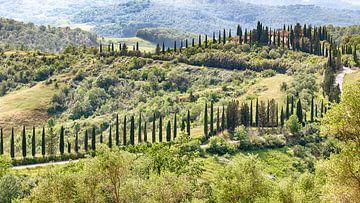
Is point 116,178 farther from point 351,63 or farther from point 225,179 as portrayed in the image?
point 351,63

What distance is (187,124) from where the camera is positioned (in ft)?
379

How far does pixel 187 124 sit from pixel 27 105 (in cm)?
6609

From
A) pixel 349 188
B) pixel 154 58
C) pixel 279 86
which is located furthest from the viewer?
pixel 154 58

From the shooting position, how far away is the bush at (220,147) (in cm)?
10212

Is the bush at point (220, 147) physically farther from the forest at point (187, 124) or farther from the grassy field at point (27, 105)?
the grassy field at point (27, 105)

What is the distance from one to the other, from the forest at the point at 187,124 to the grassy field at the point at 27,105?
539mm

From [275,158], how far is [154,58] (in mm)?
96344

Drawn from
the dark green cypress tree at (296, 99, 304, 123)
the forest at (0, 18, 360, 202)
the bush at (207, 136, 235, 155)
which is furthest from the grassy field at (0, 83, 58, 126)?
the dark green cypress tree at (296, 99, 304, 123)

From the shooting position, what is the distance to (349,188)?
3469 cm

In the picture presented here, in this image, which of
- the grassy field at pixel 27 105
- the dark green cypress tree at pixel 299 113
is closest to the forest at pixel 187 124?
the dark green cypress tree at pixel 299 113

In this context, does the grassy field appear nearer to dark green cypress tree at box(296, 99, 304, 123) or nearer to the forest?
the forest

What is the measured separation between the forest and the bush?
0.87 ft

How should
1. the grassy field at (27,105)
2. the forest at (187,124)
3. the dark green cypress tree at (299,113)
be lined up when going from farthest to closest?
the grassy field at (27,105)
the dark green cypress tree at (299,113)
the forest at (187,124)

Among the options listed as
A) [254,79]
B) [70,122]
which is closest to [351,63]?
[254,79]
